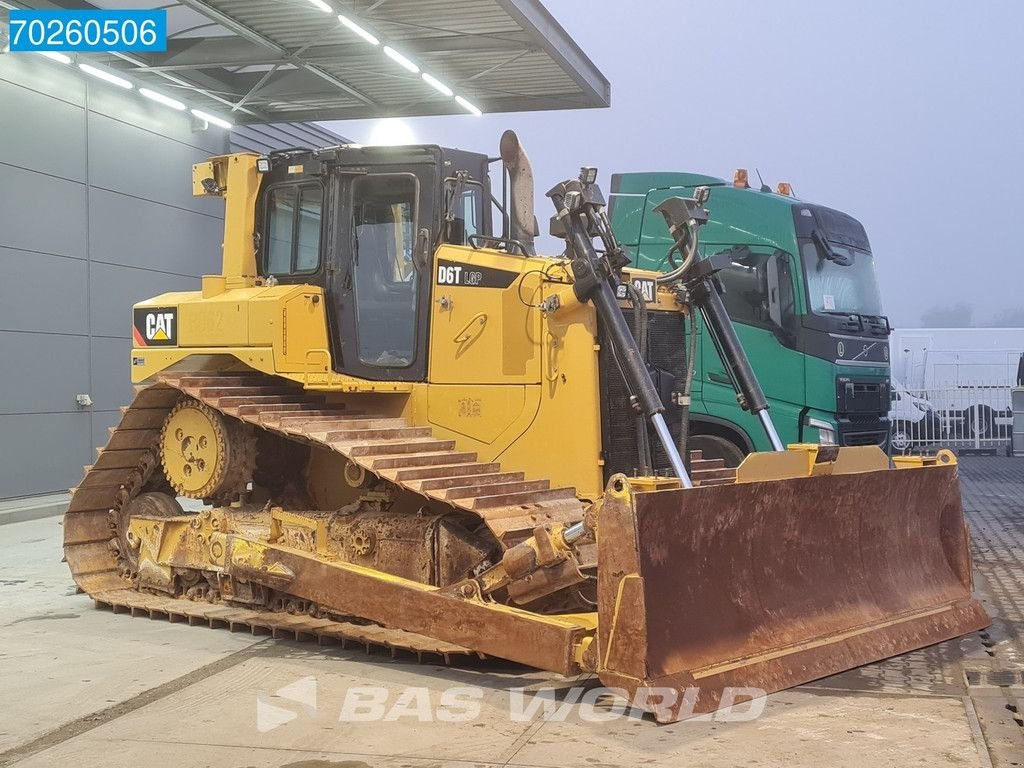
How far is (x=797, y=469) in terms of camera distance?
19.6 ft

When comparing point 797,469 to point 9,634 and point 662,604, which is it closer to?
point 662,604

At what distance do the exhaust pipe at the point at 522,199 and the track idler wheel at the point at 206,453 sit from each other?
7.21 feet

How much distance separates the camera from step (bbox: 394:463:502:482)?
6188mm

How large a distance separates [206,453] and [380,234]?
6.09ft

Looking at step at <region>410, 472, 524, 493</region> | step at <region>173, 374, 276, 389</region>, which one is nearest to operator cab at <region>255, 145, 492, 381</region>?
step at <region>173, 374, 276, 389</region>

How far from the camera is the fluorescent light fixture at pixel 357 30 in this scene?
39.7ft

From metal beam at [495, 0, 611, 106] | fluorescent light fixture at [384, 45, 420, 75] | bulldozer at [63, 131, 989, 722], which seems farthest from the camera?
fluorescent light fixture at [384, 45, 420, 75]

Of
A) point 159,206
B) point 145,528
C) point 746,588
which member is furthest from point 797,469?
point 159,206

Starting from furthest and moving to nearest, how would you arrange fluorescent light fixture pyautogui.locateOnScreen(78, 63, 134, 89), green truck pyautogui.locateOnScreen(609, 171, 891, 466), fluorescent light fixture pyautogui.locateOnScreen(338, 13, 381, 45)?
fluorescent light fixture pyautogui.locateOnScreen(78, 63, 134, 89), fluorescent light fixture pyautogui.locateOnScreen(338, 13, 381, 45), green truck pyautogui.locateOnScreen(609, 171, 891, 466)

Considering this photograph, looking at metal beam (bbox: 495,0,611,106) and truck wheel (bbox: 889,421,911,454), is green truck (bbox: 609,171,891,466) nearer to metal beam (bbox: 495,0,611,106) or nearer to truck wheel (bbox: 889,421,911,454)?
metal beam (bbox: 495,0,611,106)

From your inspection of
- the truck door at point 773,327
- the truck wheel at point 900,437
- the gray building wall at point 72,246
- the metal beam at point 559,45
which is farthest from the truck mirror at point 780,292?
the truck wheel at point 900,437

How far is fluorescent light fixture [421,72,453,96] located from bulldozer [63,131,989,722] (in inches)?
261

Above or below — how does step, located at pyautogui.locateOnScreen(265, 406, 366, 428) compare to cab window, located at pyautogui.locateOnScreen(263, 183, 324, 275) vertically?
below

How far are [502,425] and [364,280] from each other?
1.34 meters
